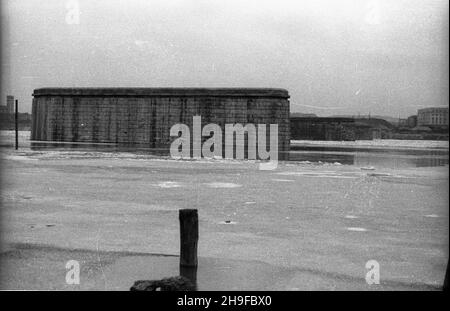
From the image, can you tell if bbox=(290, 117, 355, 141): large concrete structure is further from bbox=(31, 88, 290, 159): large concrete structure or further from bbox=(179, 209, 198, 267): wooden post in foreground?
bbox=(179, 209, 198, 267): wooden post in foreground

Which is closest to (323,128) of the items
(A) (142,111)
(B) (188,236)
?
(A) (142,111)

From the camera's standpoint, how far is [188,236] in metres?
5.17

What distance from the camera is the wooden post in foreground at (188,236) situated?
514 cm

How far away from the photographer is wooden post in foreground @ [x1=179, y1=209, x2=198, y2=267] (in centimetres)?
514

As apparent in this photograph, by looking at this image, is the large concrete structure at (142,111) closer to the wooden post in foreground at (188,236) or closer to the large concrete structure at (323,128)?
the large concrete structure at (323,128)

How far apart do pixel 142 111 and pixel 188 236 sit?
40143 millimetres

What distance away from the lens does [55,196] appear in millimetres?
10297

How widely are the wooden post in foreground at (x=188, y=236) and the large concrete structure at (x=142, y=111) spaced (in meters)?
34.5

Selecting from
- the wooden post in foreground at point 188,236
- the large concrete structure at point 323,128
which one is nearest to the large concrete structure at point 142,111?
the large concrete structure at point 323,128

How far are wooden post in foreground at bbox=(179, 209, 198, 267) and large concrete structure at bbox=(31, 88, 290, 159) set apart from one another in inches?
1360

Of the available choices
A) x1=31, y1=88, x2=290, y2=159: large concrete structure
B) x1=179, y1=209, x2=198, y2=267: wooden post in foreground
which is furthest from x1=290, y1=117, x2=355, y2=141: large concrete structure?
x1=179, y1=209, x2=198, y2=267: wooden post in foreground

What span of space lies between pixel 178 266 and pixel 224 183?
8078mm
